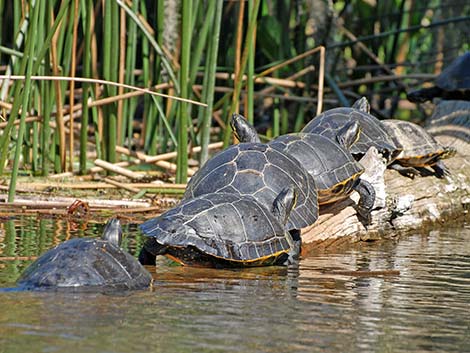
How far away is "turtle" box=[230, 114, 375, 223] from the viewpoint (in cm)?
538

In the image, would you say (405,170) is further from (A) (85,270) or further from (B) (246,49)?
(A) (85,270)

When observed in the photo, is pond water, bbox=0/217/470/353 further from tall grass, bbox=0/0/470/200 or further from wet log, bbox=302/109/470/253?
tall grass, bbox=0/0/470/200

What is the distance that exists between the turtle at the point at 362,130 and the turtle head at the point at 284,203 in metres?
1.40

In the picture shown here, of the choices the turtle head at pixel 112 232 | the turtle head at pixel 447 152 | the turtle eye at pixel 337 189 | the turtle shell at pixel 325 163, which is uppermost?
the turtle head at pixel 447 152

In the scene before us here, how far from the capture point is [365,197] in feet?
18.6

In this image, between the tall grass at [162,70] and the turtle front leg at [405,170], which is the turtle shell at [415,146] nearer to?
the turtle front leg at [405,170]

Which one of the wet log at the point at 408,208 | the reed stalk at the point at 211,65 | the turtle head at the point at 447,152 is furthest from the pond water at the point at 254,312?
the turtle head at the point at 447,152

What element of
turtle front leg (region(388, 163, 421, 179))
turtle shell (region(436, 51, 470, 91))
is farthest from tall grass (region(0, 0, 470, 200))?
turtle front leg (region(388, 163, 421, 179))

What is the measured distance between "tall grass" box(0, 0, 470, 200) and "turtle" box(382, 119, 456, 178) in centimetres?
93

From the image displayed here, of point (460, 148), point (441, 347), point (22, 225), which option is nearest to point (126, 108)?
point (22, 225)

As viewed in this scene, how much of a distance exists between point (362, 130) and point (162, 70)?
233cm

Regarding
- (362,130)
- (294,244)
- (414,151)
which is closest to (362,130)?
(362,130)

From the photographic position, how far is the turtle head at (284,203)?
4.71 metres

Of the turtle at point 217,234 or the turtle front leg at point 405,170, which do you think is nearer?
the turtle at point 217,234
